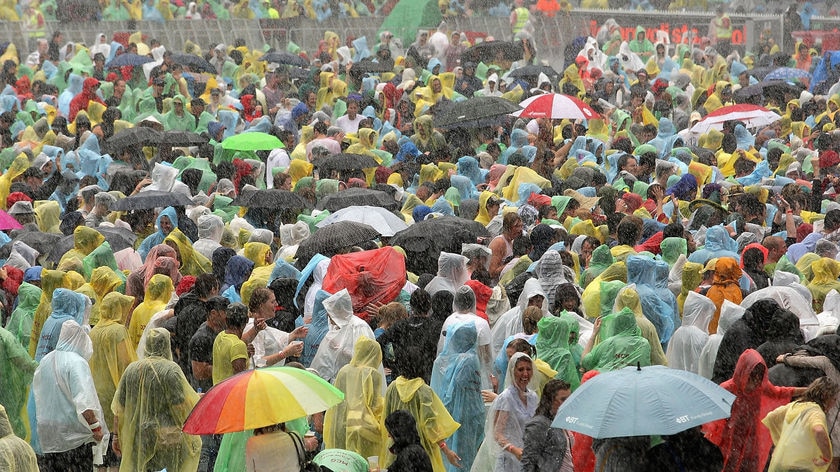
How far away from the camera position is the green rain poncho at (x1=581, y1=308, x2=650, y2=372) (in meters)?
8.44

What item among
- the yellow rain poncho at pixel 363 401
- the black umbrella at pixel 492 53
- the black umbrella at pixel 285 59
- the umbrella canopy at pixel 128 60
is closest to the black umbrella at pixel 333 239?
the yellow rain poncho at pixel 363 401

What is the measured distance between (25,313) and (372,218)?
344 cm

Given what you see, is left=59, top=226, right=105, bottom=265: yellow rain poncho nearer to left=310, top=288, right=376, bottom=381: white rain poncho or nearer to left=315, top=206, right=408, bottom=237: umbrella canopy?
left=315, top=206, right=408, bottom=237: umbrella canopy

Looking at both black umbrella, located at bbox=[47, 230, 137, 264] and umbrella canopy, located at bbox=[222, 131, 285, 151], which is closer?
black umbrella, located at bbox=[47, 230, 137, 264]

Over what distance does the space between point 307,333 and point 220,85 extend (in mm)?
13669

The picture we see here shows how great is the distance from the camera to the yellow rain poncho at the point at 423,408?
805 centimetres

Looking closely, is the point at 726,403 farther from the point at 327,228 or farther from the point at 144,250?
the point at 144,250

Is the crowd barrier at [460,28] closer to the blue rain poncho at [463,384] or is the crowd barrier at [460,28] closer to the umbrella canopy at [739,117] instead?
the umbrella canopy at [739,117]

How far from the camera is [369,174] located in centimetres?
1688

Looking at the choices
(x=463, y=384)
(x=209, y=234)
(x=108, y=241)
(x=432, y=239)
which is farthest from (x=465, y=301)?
(x=108, y=241)

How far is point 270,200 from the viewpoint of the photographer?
13.8 metres

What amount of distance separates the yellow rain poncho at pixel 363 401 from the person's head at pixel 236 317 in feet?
2.13

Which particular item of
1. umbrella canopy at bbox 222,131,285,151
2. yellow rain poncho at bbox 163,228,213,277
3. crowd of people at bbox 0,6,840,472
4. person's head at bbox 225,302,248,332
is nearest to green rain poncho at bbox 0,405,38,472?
crowd of people at bbox 0,6,840,472

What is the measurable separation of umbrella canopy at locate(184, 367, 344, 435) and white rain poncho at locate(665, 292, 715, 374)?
2841 millimetres
